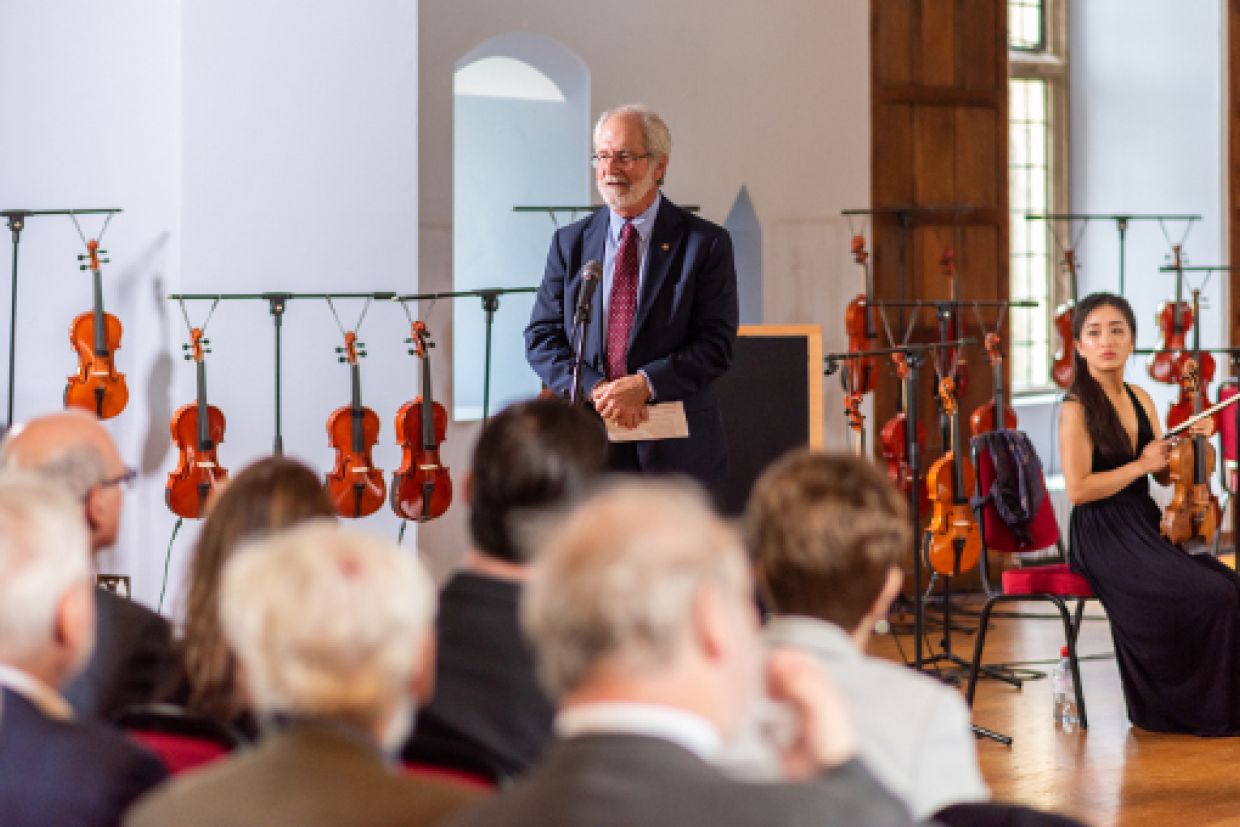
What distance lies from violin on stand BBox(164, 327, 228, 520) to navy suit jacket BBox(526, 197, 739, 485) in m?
1.27

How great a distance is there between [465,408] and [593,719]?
5693 mm

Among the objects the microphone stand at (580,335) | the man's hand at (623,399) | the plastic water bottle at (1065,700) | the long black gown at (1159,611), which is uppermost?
the microphone stand at (580,335)

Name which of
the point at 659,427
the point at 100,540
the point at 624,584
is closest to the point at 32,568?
the point at 624,584

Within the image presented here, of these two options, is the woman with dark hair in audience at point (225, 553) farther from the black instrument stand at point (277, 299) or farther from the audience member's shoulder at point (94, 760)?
the black instrument stand at point (277, 299)

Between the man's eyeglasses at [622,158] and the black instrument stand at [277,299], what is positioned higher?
the man's eyeglasses at [622,158]

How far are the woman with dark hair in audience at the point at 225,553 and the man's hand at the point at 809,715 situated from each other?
0.77 metres

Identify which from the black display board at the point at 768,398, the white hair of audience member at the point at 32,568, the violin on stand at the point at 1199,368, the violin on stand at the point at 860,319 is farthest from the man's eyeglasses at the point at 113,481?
the violin on stand at the point at 1199,368

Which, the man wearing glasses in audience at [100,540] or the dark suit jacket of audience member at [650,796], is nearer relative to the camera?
the dark suit jacket of audience member at [650,796]

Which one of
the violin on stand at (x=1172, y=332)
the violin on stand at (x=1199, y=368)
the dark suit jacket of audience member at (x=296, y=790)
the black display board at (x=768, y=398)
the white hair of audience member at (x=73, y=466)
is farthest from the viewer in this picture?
the violin on stand at (x=1172, y=332)

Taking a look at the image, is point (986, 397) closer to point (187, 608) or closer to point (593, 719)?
point (187, 608)

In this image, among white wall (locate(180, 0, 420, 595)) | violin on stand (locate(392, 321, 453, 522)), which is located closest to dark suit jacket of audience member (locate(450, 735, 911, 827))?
white wall (locate(180, 0, 420, 595))

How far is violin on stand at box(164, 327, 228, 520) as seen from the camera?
5.33 m

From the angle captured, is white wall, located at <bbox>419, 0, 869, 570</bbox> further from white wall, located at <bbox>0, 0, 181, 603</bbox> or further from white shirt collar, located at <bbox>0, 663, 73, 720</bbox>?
white shirt collar, located at <bbox>0, 663, 73, 720</bbox>

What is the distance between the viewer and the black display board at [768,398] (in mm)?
6797
